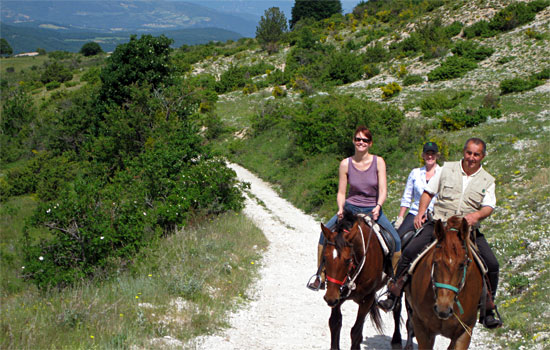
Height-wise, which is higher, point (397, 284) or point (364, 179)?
point (364, 179)

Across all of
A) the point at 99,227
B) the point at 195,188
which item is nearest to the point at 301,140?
the point at 195,188

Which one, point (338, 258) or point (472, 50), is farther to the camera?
point (472, 50)

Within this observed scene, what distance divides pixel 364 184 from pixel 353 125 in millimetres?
15707

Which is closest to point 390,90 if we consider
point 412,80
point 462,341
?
point 412,80

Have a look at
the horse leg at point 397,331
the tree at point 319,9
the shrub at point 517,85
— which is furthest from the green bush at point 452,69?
the tree at point 319,9

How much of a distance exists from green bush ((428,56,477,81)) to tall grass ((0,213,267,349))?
2296cm

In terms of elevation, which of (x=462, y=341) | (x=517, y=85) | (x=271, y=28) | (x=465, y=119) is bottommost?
(x=462, y=341)

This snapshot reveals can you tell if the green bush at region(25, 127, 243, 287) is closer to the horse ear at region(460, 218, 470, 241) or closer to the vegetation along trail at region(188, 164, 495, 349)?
the vegetation along trail at region(188, 164, 495, 349)

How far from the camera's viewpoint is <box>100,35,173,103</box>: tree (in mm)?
25750

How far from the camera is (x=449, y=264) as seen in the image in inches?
172

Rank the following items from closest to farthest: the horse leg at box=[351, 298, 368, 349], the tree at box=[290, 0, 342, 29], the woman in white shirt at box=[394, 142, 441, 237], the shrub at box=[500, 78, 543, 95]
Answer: the horse leg at box=[351, 298, 368, 349]
the woman in white shirt at box=[394, 142, 441, 237]
the shrub at box=[500, 78, 543, 95]
the tree at box=[290, 0, 342, 29]

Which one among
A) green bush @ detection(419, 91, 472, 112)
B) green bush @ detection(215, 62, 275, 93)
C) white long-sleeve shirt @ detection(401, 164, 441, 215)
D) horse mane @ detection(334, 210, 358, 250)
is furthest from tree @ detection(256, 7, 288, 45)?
horse mane @ detection(334, 210, 358, 250)

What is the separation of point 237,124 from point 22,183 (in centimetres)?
1502

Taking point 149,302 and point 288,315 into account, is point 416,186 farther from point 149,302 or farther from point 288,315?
point 149,302
